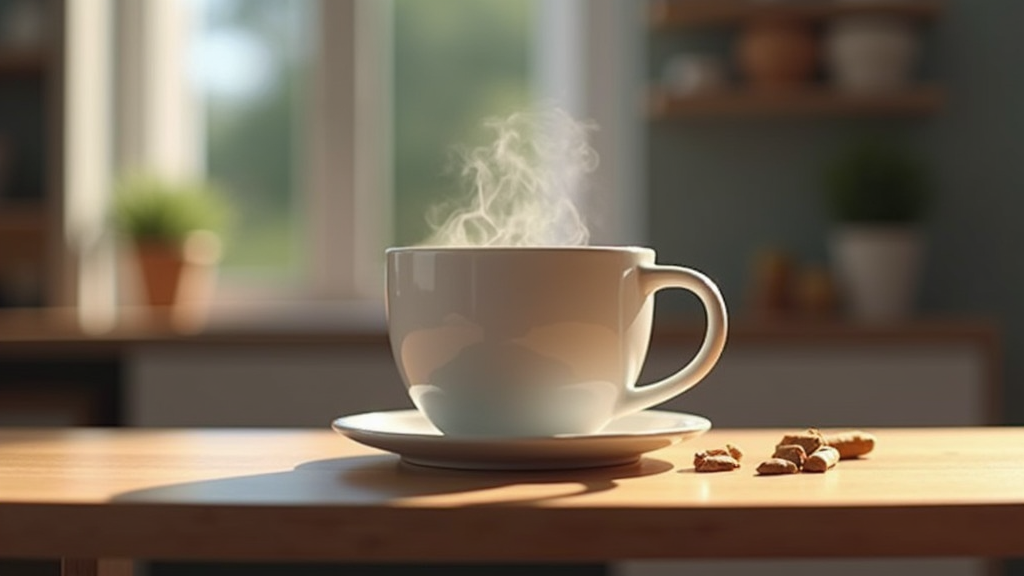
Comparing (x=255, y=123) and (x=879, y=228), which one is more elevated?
(x=255, y=123)

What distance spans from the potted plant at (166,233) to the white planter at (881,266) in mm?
1370

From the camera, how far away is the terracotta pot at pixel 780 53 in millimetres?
2885

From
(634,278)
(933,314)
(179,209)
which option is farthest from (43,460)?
(933,314)

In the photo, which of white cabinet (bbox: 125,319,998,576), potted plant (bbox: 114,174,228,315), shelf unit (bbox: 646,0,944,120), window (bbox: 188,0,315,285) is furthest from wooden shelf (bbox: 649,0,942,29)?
potted plant (bbox: 114,174,228,315)

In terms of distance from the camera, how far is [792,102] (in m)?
2.87

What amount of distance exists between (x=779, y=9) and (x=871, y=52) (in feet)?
0.69

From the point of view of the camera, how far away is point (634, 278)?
0.79 metres

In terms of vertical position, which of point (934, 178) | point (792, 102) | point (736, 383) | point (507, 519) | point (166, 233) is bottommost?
point (736, 383)

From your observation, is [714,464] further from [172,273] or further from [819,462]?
[172,273]

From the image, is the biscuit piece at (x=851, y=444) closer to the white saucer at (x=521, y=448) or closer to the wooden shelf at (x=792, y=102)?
the white saucer at (x=521, y=448)

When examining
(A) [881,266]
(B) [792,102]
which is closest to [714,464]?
(A) [881,266]

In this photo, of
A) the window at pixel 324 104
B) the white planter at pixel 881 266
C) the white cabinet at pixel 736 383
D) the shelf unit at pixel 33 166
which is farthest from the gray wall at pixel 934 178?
the shelf unit at pixel 33 166

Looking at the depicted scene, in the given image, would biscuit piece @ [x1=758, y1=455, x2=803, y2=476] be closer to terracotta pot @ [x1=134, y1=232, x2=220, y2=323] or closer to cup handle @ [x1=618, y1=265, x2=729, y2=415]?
cup handle @ [x1=618, y1=265, x2=729, y2=415]

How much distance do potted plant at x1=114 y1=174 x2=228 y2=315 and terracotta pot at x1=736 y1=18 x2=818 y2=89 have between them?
1.21 metres
